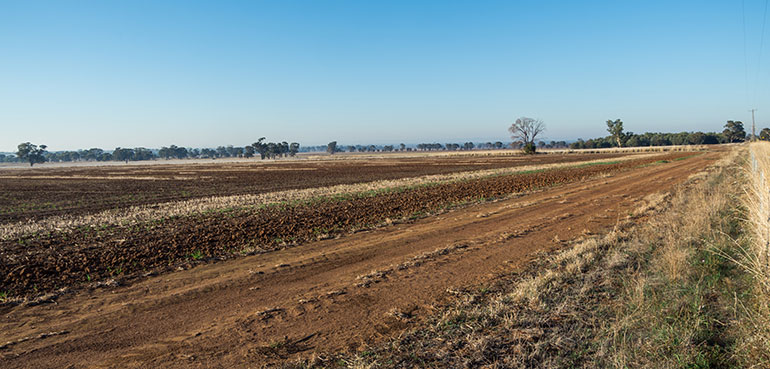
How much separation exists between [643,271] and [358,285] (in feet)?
18.5

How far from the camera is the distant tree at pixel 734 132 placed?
16562 centimetres

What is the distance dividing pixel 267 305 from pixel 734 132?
8414 inches

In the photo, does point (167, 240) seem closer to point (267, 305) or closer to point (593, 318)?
point (267, 305)

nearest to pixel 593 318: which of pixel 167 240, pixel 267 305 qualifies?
pixel 267 305

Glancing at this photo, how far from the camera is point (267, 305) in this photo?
24.7 feet

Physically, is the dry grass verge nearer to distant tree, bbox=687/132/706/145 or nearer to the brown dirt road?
the brown dirt road

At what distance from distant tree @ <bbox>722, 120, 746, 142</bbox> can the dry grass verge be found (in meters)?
205

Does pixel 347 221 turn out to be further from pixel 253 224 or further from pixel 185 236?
pixel 185 236

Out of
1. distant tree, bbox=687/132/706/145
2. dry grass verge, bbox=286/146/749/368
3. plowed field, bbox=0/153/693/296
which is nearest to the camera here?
dry grass verge, bbox=286/146/749/368

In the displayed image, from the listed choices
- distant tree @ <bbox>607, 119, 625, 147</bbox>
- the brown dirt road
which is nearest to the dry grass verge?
the brown dirt road

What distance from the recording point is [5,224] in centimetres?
1959

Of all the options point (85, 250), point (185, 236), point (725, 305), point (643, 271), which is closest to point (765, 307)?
point (725, 305)

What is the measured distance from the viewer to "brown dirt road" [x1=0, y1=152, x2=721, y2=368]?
5.86m

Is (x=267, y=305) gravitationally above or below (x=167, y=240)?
below
